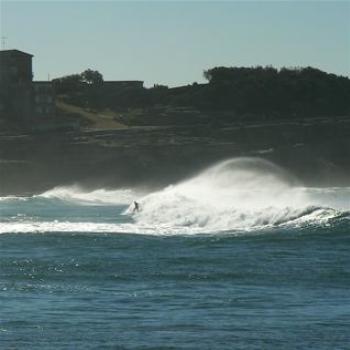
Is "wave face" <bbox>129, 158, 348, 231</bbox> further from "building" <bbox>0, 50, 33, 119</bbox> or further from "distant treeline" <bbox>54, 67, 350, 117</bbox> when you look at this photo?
"distant treeline" <bbox>54, 67, 350, 117</bbox>

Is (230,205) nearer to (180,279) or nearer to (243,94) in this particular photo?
(180,279)

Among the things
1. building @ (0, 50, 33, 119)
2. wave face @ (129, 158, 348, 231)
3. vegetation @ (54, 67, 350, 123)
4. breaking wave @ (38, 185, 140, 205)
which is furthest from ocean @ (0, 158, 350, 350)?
vegetation @ (54, 67, 350, 123)

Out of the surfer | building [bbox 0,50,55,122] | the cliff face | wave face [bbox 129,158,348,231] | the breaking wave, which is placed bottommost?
the breaking wave

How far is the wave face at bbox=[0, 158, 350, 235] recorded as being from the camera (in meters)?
41.1

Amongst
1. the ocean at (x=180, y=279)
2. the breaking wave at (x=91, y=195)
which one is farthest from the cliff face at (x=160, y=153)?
Answer: the ocean at (x=180, y=279)

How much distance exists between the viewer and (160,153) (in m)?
89.0

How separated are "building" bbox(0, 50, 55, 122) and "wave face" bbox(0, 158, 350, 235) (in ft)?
81.5

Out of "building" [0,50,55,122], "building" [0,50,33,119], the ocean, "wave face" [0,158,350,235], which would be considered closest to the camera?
the ocean

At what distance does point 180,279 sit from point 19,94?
7892cm

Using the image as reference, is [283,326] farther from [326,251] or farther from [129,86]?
[129,86]

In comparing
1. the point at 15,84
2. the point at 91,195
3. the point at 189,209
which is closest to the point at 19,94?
the point at 15,84

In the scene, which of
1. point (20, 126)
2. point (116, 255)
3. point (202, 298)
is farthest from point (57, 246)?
point (20, 126)

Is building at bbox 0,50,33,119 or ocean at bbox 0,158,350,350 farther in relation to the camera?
building at bbox 0,50,33,119

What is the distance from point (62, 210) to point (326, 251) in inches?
1077
